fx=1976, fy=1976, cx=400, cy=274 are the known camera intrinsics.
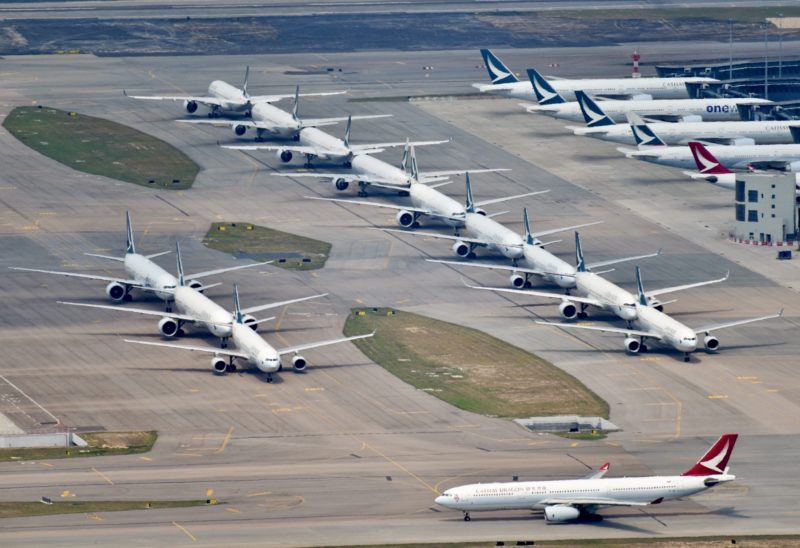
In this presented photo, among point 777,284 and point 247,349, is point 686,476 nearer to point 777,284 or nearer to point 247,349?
point 247,349

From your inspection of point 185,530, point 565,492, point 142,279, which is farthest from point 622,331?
point 185,530

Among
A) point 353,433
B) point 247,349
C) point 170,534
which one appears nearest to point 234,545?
point 170,534

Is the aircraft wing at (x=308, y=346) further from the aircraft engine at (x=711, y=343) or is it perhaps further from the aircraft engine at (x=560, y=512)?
the aircraft engine at (x=560, y=512)

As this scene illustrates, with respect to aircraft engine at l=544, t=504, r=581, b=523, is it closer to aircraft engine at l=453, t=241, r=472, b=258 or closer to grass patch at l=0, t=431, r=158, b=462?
grass patch at l=0, t=431, r=158, b=462

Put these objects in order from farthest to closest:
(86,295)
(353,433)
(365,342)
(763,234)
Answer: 1. (763,234)
2. (86,295)
3. (365,342)
4. (353,433)

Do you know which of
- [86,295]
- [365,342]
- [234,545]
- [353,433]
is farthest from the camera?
[86,295]

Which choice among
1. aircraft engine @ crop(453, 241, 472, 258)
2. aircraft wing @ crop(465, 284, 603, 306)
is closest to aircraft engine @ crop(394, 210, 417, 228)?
aircraft engine @ crop(453, 241, 472, 258)
